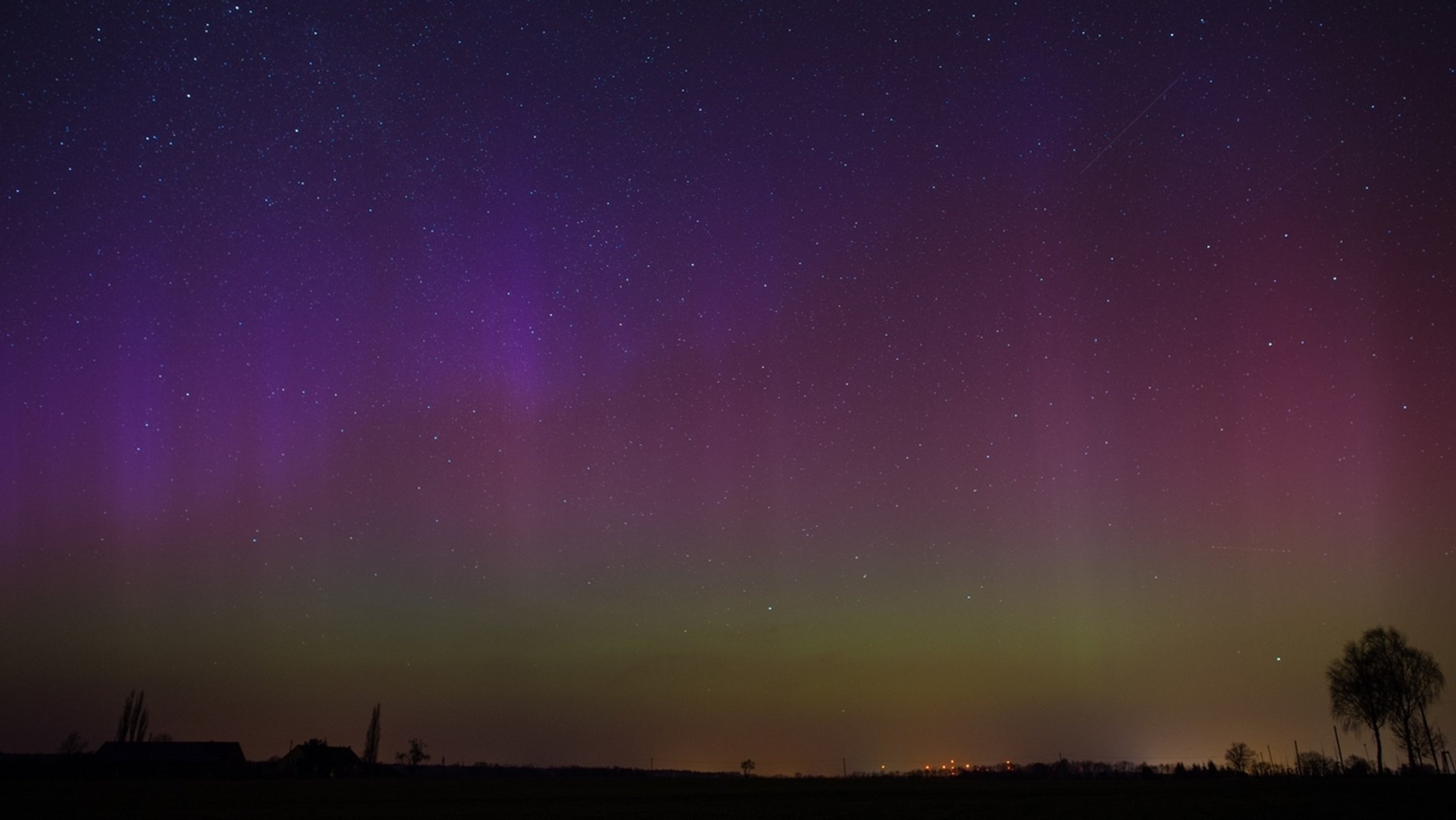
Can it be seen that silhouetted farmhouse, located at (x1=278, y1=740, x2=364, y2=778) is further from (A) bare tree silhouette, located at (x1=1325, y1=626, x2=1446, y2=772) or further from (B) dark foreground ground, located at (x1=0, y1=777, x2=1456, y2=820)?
(A) bare tree silhouette, located at (x1=1325, y1=626, x2=1446, y2=772)

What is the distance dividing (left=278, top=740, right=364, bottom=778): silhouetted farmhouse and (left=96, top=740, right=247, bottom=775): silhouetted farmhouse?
18.8 feet

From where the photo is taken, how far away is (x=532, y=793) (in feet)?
190

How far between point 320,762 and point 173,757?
1728 centimetres

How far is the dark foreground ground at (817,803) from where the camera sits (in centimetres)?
3178

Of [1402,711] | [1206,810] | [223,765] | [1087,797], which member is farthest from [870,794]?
[223,765]

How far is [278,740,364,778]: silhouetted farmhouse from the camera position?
388 ft

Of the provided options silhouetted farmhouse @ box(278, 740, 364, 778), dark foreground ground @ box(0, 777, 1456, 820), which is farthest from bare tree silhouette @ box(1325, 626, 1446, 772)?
silhouetted farmhouse @ box(278, 740, 364, 778)

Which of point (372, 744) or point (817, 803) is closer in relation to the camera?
point (817, 803)

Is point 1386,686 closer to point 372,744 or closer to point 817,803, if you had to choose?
point 817,803

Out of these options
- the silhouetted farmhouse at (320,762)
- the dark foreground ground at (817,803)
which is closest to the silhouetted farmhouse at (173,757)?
the silhouetted farmhouse at (320,762)

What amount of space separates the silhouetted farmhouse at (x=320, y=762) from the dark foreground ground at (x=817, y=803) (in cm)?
6413

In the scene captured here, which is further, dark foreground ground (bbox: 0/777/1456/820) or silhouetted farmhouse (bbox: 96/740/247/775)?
silhouetted farmhouse (bbox: 96/740/247/775)

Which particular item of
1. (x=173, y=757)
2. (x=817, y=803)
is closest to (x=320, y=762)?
(x=173, y=757)

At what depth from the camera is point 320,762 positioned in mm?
120812
